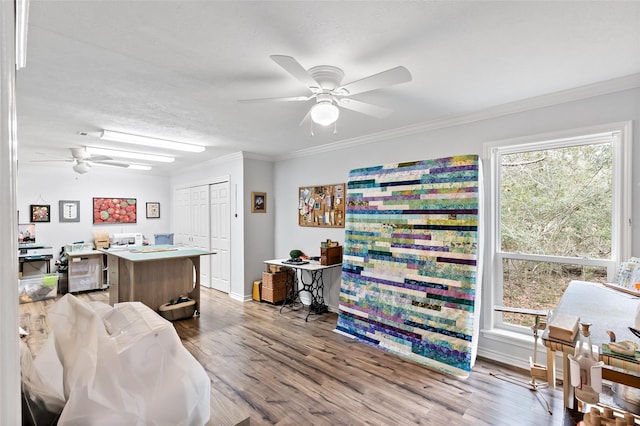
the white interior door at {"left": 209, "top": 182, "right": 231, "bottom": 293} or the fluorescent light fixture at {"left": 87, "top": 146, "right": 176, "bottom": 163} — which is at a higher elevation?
the fluorescent light fixture at {"left": 87, "top": 146, "right": 176, "bottom": 163}

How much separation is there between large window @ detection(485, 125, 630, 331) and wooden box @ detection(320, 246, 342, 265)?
6.20ft

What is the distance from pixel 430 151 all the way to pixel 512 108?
2.86 ft

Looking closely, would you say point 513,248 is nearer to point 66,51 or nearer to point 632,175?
point 632,175

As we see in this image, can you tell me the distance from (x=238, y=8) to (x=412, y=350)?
3152 mm

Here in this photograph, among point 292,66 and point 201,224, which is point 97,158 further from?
point 292,66

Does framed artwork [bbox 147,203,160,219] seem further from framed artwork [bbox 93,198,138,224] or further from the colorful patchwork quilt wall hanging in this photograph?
the colorful patchwork quilt wall hanging

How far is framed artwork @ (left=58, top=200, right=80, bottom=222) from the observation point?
607cm

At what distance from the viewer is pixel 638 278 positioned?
6.73ft

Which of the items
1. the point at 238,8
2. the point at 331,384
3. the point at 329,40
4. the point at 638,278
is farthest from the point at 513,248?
the point at 238,8

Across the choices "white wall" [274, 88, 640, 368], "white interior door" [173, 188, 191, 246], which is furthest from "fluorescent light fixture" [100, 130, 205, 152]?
"white interior door" [173, 188, 191, 246]

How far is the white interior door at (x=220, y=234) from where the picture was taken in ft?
18.2

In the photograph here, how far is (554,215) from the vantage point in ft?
9.46

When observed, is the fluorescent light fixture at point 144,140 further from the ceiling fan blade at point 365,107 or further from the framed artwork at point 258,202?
the ceiling fan blade at point 365,107

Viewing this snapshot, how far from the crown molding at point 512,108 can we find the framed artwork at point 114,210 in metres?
5.21
